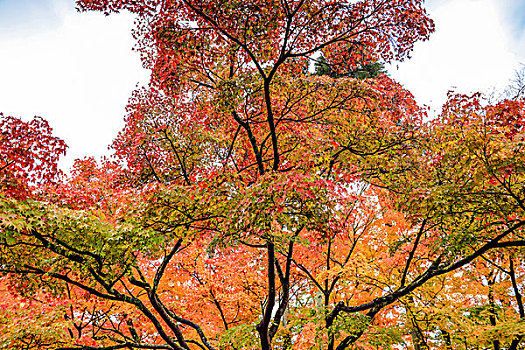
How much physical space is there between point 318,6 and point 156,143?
4.88m

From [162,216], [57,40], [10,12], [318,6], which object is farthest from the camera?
[57,40]

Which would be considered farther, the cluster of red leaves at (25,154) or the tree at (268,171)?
the tree at (268,171)

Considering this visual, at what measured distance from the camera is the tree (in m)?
4.75

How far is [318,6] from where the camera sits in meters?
4.96

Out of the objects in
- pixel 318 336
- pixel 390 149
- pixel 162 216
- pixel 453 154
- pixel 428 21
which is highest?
pixel 428 21

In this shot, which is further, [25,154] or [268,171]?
[268,171]

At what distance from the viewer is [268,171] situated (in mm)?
5984

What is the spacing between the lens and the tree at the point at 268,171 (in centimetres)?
475

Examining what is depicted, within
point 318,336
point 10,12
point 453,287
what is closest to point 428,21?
point 318,336

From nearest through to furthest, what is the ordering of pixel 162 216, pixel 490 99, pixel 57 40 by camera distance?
pixel 162 216, pixel 490 99, pixel 57 40

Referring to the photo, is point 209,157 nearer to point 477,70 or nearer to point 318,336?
point 318,336

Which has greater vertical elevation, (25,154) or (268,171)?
(268,171)

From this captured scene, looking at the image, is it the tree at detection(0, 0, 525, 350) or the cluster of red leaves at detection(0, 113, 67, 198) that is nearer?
the cluster of red leaves at detection(0, 113, 67, 198)

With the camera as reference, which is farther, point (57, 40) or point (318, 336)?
point (57, 40)
